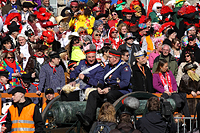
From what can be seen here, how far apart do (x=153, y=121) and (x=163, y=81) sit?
10.2ft

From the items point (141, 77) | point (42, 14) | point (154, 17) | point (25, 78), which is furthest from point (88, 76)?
point (154, 17)

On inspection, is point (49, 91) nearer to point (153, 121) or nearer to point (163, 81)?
point (163, 81)

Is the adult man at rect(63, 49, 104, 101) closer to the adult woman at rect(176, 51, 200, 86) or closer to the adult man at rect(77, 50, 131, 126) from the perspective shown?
the adult man at rect(77, 50, 131, 126)

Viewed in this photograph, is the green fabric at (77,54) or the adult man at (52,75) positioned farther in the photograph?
the green fabric at (77,54)

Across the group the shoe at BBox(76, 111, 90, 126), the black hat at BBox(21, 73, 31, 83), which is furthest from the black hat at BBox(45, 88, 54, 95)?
the shoe at BBox(76, 111, 90, 126)

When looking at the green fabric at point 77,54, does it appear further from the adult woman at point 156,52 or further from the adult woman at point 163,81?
the adult woman at point 163,81

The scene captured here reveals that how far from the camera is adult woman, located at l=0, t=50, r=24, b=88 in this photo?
12.9 metres

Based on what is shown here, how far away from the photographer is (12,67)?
519 inches

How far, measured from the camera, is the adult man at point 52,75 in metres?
12.4

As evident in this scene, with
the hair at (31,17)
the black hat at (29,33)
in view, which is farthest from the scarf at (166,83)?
the hair at (31,17)

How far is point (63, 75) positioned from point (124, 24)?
3.84 m

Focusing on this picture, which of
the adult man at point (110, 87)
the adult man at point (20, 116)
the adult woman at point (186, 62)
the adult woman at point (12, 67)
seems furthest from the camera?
the adult woman at point (186, 62)

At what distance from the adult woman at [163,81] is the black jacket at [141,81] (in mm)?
132

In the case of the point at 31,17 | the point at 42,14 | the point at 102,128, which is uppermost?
the point at 42,14
